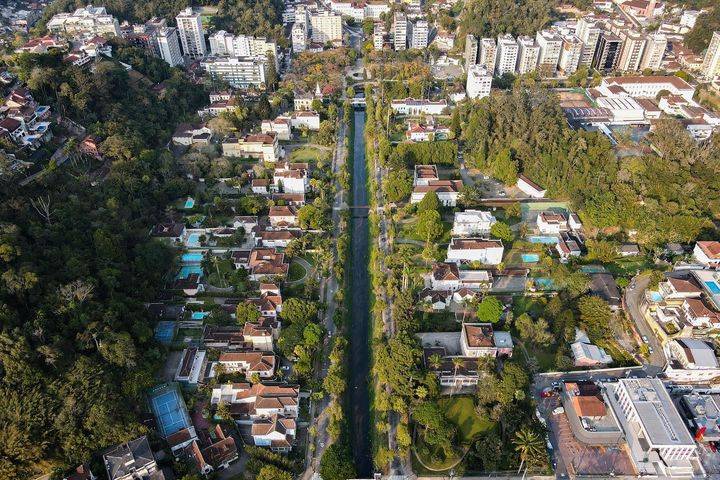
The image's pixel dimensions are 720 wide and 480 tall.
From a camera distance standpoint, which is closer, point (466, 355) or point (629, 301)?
point (466, 355)

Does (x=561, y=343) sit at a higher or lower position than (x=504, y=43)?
lower

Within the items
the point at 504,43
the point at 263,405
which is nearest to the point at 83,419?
the point at 263,405

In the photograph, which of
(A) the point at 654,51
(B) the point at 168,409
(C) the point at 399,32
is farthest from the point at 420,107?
(B) the point at 168,409

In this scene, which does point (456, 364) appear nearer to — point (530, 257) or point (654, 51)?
point (530, 257)

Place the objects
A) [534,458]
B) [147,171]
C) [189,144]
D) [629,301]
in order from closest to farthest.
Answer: [534,458], [629,301], [147,171], [189,144]

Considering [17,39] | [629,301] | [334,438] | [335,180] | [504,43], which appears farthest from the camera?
[504,43]

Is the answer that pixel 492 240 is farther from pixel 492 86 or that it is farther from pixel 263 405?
pixel 492 86
